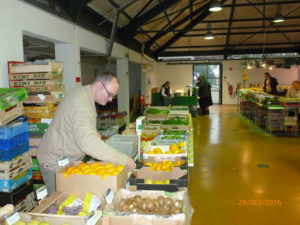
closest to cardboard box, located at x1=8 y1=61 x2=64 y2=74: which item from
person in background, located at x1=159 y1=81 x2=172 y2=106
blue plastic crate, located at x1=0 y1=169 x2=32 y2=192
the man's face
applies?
the man's face

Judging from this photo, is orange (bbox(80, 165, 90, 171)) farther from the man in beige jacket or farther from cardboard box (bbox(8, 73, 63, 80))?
cardboard box (bbox(8, 73, 63, 80))

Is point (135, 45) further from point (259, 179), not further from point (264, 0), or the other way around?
point (259, 179)

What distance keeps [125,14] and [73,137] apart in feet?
19.0

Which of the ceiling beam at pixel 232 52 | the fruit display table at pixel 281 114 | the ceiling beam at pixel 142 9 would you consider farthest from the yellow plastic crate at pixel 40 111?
the ceiling beam at pixel 232 52

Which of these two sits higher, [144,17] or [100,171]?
[144,17]

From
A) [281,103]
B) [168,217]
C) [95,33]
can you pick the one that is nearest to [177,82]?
[281,103]

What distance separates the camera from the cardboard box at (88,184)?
1.96 metres

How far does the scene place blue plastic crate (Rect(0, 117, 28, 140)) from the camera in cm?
245

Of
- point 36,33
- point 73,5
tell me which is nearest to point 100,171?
point 36,33

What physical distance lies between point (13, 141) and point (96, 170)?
3.19ft

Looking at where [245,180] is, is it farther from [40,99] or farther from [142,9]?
[142,9]

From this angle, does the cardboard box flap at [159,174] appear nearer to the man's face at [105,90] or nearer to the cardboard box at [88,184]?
the cardboard box at [88,184]

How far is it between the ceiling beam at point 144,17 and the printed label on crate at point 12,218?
712 centimetres

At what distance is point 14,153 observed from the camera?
2588 mm
